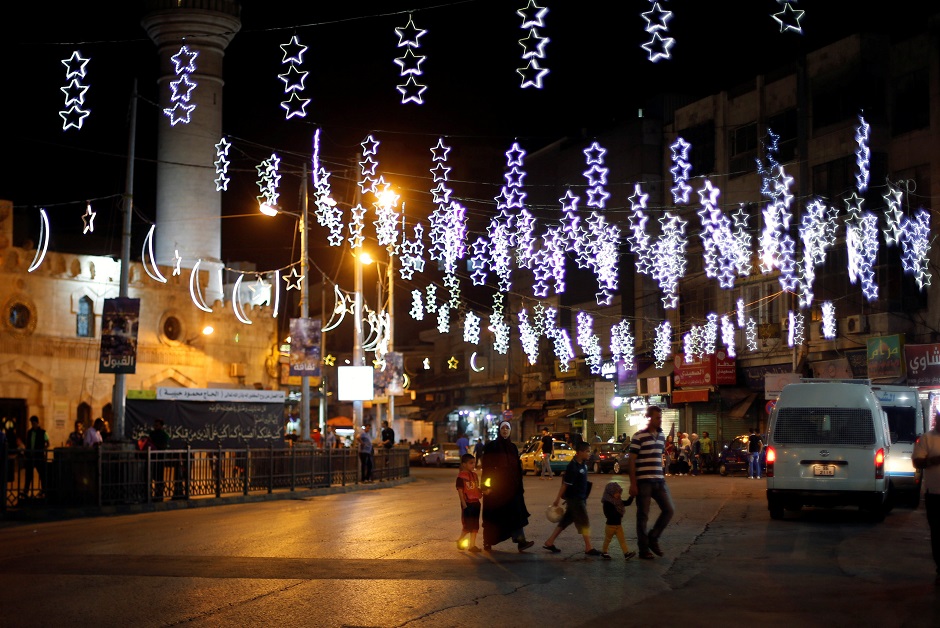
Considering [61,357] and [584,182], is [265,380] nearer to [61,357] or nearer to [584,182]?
[61,357]

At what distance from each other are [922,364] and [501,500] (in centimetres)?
2720

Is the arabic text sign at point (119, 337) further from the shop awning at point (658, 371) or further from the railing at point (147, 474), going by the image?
the shop awning at point (658, 371)

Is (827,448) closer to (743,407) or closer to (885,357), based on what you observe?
(885,357)

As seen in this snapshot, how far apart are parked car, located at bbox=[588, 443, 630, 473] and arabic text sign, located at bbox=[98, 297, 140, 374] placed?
22747 millimetres

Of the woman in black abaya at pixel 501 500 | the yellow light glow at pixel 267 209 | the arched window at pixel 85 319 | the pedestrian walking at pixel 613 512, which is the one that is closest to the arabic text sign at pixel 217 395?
the yellow light glow at pixel 267 209

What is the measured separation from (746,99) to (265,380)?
87.0 feet

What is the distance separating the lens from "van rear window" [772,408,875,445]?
61.2 ft

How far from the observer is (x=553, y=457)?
4369 cm

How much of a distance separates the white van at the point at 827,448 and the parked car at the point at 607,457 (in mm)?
23608

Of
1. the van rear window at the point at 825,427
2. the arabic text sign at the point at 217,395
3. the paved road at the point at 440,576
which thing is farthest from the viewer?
the arabic text sign at the point at 217,395

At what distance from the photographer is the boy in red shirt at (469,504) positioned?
14312mm

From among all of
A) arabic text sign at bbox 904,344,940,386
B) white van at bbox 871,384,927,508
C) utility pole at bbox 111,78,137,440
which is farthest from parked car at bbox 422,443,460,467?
white van at bbox 871,384,927,508

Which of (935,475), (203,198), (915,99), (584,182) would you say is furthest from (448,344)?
(935,475)

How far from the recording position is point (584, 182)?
58656mm
